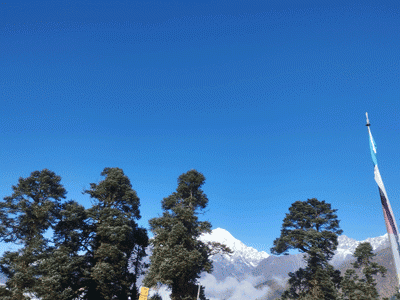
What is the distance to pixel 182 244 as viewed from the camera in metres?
30.0

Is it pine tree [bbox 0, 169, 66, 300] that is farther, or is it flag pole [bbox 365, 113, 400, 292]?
pine tree [bbox 0, 169, 66, 300]

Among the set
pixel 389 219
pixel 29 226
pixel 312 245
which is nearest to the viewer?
pixel 389 219

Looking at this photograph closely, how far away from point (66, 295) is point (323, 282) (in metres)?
28.7

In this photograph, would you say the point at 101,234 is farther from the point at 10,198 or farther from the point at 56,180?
the point at 10,198

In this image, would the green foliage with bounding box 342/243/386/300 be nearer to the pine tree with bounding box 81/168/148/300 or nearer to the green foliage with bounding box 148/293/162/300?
the green foliage with bounding box 148/293/162/300

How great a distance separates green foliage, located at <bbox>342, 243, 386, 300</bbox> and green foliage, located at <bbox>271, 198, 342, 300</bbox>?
4.77ft

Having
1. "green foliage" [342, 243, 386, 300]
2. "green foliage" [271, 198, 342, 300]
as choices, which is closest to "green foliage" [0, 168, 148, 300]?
"green foliage" [271, 198, 342, 300]

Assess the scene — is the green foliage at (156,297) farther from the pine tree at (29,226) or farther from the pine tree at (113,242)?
the pine tree at (29,226)

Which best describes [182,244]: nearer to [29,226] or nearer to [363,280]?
[29,226]

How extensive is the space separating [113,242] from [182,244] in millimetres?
7876

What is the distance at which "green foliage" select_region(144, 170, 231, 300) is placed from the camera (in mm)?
28203

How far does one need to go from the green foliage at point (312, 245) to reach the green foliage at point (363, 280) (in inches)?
57.2

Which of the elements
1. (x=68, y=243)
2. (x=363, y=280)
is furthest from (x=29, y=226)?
(x=363, y=280)

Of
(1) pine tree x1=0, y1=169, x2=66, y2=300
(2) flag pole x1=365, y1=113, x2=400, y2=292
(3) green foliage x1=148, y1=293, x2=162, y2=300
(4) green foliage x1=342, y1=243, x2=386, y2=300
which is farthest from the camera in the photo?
(4) green foliage x1=342, y1=243, x2=386, y2=300
